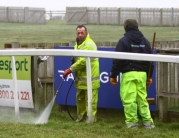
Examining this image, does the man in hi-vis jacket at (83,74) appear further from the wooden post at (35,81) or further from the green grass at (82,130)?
the wooden post at (35,81)

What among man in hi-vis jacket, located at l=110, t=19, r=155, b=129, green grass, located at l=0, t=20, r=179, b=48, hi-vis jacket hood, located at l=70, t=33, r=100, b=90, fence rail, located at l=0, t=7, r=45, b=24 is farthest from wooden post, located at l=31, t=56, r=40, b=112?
fence rail, located at l=0, t=7, r=45, b=24

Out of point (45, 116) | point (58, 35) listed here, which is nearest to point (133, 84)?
point (45, 116)

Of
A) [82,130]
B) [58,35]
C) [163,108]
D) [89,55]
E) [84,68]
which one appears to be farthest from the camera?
[58,35]

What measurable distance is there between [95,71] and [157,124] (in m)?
1.26

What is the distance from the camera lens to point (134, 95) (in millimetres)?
7445

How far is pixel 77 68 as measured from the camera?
8.21 meters

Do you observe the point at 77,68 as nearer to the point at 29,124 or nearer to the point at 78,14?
the point at 29,124

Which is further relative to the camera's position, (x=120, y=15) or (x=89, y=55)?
(x=120, y=15)

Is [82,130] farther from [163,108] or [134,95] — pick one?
[163,108]

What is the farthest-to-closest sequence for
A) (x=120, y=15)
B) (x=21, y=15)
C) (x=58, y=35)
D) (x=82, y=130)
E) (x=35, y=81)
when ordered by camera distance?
(x=21, y=15)
(x=120, y=15)
(x=58, y=35)
(x=35, y=81)
(x=82, y=130)

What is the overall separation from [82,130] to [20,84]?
1.96m

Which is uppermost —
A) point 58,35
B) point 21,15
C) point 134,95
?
point 21,15

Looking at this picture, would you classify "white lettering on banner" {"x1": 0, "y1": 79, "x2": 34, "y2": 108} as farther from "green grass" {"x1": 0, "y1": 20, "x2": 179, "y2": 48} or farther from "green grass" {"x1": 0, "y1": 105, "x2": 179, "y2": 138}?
A: "green grass" {"x1": 0, "y1": 20, "x2": 179, "y2": 48}

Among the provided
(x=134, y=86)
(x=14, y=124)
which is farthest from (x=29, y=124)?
(x=134, y=86)
